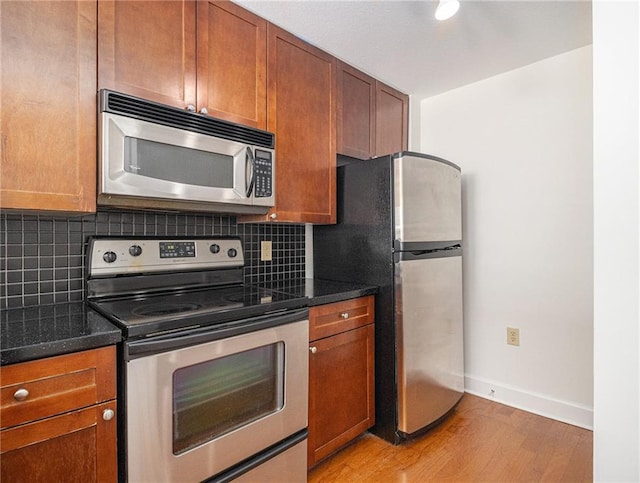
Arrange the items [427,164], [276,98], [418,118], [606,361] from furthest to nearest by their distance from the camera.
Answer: [418,118] < [427,164] < [276,98] < [606,361]

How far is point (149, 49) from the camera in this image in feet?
4.69

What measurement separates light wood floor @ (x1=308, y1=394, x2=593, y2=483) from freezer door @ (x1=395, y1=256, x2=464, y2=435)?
0.43 ft

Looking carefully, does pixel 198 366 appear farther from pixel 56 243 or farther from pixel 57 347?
pixel 56 243

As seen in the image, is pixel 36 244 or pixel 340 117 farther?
pixel 340 117

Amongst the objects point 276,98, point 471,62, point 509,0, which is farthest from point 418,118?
point 276,98

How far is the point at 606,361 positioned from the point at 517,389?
1.79 m

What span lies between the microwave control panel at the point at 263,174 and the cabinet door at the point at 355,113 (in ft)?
2.02

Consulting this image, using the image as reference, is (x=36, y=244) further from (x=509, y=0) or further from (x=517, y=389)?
(x=517, y=389)

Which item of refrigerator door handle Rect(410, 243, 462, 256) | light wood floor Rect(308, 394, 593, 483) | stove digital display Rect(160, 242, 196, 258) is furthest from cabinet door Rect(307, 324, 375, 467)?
stove digital display Rect(160, 242, 196, 258)

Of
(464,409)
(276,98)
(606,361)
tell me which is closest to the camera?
(606,361)

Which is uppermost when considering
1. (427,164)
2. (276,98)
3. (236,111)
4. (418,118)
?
(418,118)

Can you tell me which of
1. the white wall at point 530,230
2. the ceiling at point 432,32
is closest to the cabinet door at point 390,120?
the ceiling at point 432,32

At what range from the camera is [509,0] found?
1.69m

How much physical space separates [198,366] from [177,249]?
0.69m
